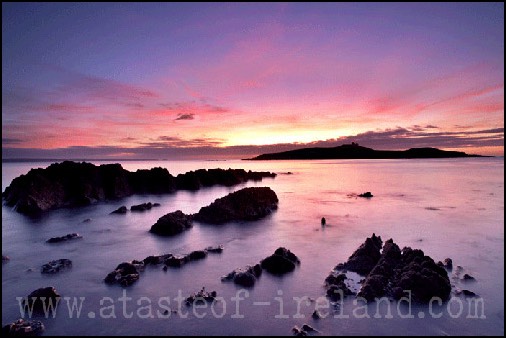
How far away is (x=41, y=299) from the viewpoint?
10.4m

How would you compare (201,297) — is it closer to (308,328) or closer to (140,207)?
(308,328)

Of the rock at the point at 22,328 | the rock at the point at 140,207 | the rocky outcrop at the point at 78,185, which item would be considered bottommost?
the rock at the point at 22,328

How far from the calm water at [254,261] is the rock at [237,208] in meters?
1.28

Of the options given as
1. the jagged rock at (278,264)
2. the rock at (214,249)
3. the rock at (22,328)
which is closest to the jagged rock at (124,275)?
the rock at (22,328)

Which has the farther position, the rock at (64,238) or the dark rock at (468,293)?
the rock at (64,238)

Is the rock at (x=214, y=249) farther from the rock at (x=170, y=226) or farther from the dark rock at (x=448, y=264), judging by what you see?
the dark rock at (x=448, y=264)

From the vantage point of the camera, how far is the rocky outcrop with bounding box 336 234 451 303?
34.7 ft

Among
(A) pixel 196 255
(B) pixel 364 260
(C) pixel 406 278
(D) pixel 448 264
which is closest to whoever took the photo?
(C) pixel 406 278

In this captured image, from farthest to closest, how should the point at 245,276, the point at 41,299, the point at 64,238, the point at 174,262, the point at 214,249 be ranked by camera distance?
the point at 64,238 → the point at 214,249 → the point at 174,262 → the point at 245,276 → the point at 41,299

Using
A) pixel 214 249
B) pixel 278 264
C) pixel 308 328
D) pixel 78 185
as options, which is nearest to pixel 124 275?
pixel 214 249

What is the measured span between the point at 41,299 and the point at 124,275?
300 cm

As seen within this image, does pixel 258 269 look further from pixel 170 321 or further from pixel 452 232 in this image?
pixel 452 232

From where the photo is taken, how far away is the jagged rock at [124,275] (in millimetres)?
12391

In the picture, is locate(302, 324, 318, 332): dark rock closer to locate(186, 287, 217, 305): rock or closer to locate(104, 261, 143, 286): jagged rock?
locate(186, 287, 217, 305): rock
